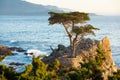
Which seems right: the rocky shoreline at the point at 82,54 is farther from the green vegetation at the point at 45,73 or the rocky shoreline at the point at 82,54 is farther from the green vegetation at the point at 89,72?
the green vegetation at the point at 89,72

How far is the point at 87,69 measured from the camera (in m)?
27.6

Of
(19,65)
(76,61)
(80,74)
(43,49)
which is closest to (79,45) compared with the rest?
(76,61)

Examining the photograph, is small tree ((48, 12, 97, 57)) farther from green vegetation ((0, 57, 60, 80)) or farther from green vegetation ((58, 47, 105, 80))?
green vegetation ((0, 57, 60, 80))

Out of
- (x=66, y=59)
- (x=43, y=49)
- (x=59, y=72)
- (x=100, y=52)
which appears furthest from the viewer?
(x=43, y=49)

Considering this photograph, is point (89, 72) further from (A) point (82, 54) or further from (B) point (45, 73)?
(A) point (82, 54)

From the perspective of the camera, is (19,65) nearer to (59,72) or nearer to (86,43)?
(86,43)

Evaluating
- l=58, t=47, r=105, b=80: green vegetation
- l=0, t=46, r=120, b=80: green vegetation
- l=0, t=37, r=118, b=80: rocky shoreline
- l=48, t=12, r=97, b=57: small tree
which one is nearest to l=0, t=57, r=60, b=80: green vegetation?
l=0, t=46, r=120, b=80: green vegetation

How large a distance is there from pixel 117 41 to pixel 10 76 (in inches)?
2722

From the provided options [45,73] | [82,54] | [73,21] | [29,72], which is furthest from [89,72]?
[73,21]

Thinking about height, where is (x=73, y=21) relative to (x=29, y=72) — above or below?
above

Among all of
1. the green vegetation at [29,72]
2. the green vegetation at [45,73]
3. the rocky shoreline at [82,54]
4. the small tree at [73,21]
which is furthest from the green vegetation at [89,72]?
the small tree at [73,21]

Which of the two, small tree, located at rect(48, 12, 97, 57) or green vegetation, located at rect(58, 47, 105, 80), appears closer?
green vegetation, located at rect(58, 47, 105, 80)

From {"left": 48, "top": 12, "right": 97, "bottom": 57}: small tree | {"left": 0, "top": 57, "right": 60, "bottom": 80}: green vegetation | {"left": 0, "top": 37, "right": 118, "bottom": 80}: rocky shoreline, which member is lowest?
{"left": 0, "top": 37, "right": 118, "bottom": 80}: rocky shoreline

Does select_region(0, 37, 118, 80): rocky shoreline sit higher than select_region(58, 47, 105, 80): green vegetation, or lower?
lower
